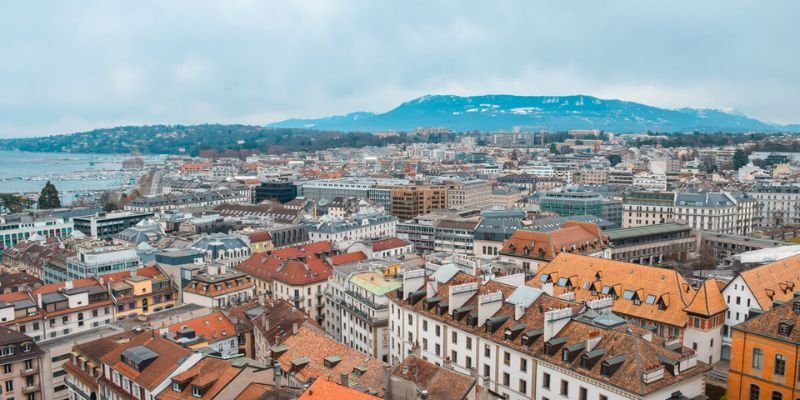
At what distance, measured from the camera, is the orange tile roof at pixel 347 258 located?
74.6 m

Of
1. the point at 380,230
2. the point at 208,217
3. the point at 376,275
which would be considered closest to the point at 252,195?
the point at 208,217

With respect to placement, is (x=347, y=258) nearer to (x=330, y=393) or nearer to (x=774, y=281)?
(x=774, y=281)

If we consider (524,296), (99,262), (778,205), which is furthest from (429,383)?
(778,205)

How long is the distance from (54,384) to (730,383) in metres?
A: 45.7

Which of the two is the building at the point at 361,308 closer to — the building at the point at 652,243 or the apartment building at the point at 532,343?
the apartment building at the point at 532,343

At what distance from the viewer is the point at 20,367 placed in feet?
145

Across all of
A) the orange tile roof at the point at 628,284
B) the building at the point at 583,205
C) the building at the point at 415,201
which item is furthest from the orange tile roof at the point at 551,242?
the building at the point at 415,201

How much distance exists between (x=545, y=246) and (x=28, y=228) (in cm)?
9561

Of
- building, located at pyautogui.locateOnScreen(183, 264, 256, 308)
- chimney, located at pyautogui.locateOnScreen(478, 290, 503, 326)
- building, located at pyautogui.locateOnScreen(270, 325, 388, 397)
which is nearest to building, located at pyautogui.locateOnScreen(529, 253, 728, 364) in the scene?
chimney, located at pyautogui.locateOnScreen(478, 290, 503, 326)

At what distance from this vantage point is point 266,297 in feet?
228

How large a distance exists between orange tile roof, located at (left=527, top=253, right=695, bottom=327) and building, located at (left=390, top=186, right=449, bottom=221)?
93.8 meters

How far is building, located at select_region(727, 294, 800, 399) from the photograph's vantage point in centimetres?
3575

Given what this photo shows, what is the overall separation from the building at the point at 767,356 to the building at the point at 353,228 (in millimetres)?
75098

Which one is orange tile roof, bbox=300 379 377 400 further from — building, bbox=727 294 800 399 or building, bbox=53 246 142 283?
building, bbox=53 246 142 283
